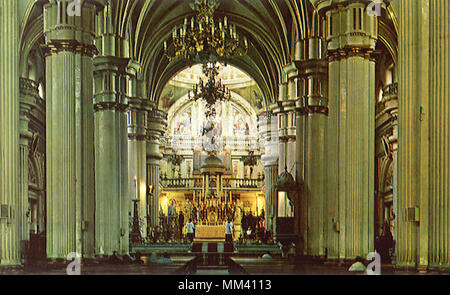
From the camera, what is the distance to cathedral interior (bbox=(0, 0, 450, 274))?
10.6 metres

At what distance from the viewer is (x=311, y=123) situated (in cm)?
2281

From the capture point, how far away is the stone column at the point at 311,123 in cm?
2219

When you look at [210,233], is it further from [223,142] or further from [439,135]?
[223,142]

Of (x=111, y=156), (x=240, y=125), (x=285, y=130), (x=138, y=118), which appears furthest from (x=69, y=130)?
→ (x=240, y=125)

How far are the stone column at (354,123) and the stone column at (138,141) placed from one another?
15066 mm

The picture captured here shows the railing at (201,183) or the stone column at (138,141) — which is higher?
the stone column at (138,141)

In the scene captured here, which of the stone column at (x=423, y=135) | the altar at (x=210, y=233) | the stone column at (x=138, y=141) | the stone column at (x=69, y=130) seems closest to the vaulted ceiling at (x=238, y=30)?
the stone column at (x=138, y=141)

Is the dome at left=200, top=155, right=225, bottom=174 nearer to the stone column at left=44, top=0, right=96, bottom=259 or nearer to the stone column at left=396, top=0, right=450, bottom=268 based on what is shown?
the stone column at left=44, top=0, right=96, bottom=259

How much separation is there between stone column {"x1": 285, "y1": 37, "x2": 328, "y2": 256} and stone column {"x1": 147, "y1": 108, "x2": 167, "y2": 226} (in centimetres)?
1191

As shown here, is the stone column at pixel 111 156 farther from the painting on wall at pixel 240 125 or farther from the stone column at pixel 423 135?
the painting on wall at pixel 240 125

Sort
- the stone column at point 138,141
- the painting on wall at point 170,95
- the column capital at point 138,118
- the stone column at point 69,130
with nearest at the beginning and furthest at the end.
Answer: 1. the stone column at point 69,130
2. the stone column at point 138,141
3. the column capital at point 138,118
4. the painting on wall at point 170,95

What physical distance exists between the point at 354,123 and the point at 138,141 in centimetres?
1702

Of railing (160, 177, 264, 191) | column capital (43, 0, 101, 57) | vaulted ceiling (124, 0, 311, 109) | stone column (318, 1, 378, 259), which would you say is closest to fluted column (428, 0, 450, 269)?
stone column (318, 1, 378, 259)
